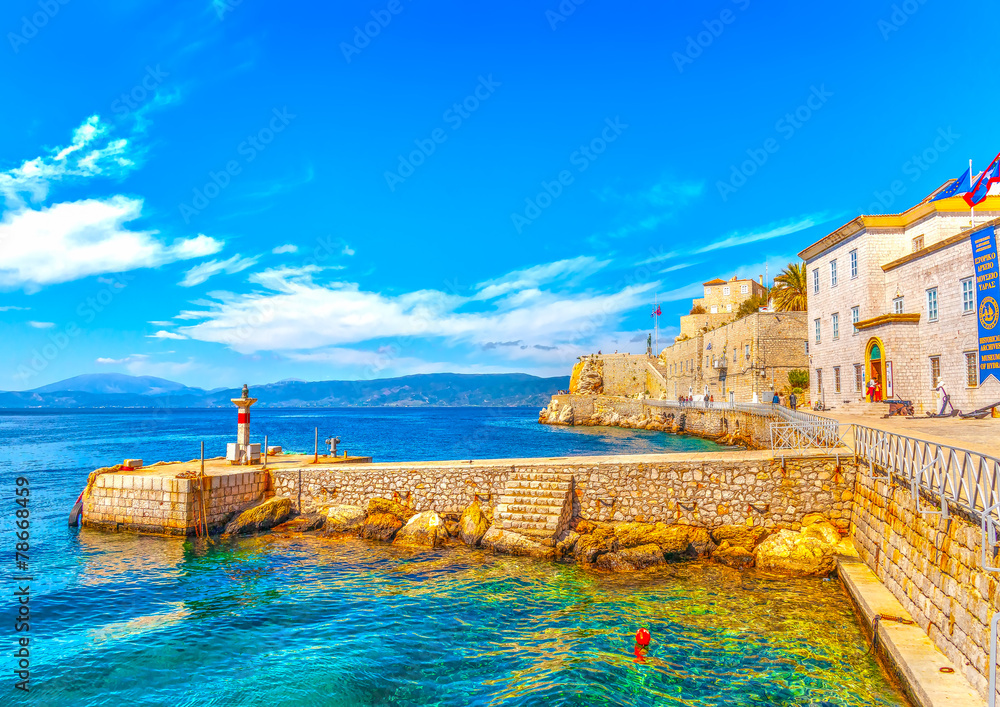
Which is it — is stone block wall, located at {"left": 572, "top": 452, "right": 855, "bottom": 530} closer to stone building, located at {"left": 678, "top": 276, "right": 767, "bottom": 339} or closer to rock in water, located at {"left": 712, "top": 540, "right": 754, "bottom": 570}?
rock in water, located at {"left": 712, "top": 540, "right": 754, "bottom": 570}

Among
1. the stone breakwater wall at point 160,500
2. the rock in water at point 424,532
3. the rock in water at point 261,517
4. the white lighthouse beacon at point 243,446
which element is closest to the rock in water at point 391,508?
the rock in water at point 424,532

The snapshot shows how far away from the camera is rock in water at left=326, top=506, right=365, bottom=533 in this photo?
16250mm

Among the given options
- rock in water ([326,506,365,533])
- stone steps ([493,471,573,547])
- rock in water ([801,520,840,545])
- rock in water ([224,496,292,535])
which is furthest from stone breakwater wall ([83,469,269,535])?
rock in water ([801,520,840,545])

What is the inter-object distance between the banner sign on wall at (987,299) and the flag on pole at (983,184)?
302cm

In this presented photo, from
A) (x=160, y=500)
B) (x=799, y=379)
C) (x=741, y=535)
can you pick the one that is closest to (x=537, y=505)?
(x=741, y=535)

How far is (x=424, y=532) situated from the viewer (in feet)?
49.8

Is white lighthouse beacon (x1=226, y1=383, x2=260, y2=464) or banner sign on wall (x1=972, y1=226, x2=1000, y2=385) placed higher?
banner sign on wall (x1=972, y1=226, x2=1000, y2=385)

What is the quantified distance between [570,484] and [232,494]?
1077 cm

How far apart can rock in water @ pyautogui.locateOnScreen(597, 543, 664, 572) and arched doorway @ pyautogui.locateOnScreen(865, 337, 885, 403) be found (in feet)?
70.7

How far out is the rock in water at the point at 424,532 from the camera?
15019 mm

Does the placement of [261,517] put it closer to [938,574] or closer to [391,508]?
[391,508]

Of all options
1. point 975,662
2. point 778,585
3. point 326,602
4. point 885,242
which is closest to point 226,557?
point 326,602

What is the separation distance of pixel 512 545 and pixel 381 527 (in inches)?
167

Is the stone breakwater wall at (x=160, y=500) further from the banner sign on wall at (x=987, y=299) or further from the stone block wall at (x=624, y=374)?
the stone block wall at (x=624, y=374)
